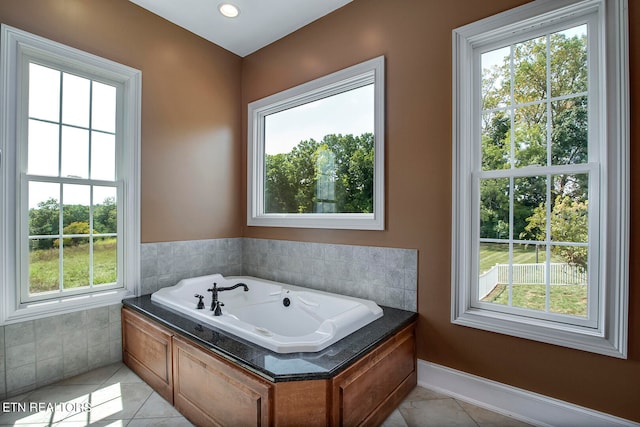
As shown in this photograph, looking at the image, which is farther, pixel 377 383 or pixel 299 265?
pixel 299 265

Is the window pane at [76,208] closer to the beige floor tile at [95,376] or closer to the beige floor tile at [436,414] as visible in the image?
the beige floor tile at [95,376]

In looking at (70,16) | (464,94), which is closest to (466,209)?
(464,94)

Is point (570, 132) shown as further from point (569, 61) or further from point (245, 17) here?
point (245, 17)

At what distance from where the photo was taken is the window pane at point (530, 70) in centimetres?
187

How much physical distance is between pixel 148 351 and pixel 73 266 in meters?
0.89

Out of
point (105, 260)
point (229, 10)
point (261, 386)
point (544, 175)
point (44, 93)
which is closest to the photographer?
point (261, 386)

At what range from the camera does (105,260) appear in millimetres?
2502

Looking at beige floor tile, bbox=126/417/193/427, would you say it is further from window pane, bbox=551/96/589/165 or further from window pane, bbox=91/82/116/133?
window pane, bbox=551/96/589/165

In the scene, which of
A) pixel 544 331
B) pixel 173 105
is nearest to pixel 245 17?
pixel 173 105

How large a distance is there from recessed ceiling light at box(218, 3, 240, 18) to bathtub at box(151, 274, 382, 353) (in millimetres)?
2339

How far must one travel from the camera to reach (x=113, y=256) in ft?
8.34

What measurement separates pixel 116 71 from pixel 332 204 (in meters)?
2.06

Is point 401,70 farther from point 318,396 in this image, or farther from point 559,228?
point 318,396

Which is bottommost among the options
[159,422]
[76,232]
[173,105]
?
[159,422]
